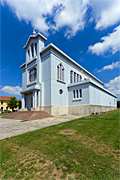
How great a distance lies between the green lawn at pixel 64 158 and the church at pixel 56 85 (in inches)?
838

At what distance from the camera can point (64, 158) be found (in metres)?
5.88

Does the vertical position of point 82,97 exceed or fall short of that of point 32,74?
it falls short

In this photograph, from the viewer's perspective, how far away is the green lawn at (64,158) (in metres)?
5.08

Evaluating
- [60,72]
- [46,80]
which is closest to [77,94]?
[60,72]

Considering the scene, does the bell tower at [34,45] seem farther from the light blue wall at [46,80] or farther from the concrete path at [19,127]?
the concrete path at [19,127]

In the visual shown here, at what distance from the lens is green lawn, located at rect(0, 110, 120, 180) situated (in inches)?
200

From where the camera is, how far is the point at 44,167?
5.46 metres

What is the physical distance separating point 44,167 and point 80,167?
108 cm

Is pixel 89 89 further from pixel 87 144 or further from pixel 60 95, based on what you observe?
pixel 87 144

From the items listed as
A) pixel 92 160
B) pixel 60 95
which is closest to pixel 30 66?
pixel 60 95

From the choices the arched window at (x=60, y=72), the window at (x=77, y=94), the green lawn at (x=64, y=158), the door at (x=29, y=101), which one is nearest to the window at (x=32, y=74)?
the door at (x=29, y=101)

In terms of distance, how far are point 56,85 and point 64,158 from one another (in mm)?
24986

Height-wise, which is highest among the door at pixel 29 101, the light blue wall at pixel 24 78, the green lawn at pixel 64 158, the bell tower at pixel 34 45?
the bell tower at pixel 34 45

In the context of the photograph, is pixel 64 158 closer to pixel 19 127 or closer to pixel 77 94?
pixel 19 127
